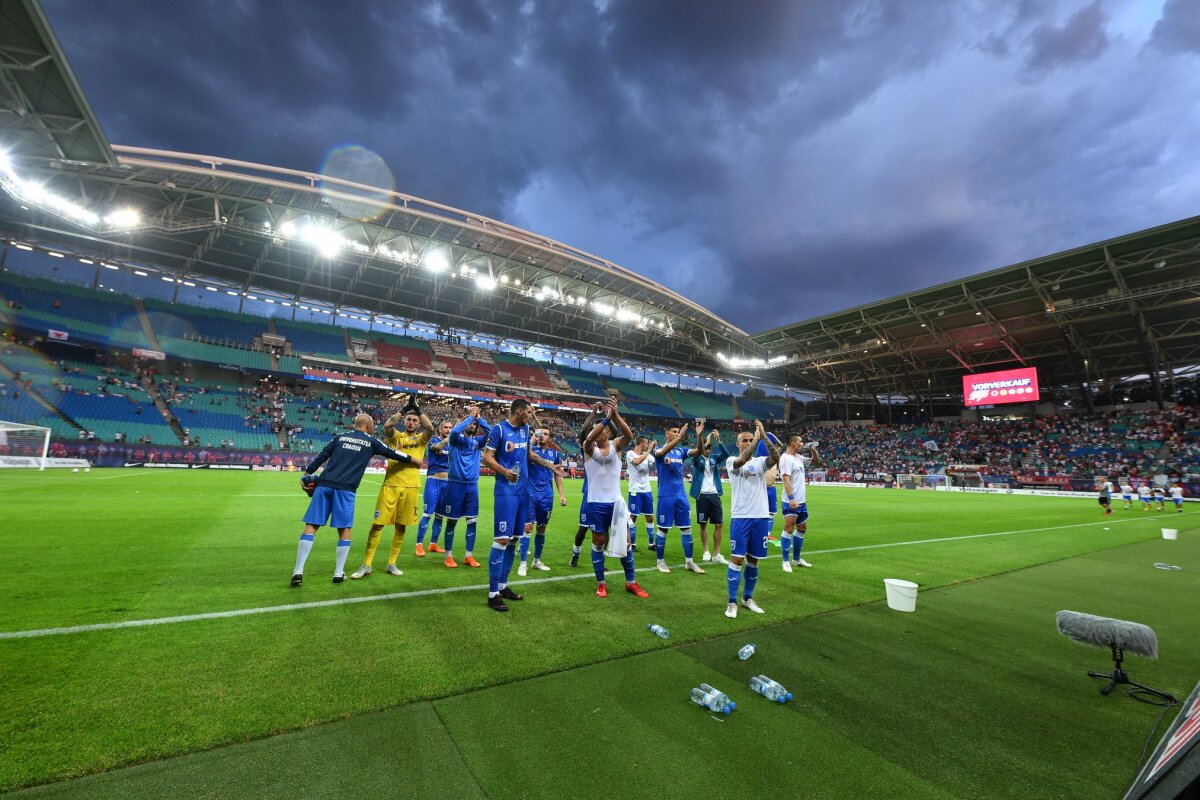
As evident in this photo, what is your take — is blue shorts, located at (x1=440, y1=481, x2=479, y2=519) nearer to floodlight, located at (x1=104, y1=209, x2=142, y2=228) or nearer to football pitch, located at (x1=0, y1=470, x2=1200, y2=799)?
football pitch, located at (x1=0, y1=470, x2=1200, y2=799)

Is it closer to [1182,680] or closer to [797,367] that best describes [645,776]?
[1182,680]

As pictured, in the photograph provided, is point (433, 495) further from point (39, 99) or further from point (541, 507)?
point (39, 99)

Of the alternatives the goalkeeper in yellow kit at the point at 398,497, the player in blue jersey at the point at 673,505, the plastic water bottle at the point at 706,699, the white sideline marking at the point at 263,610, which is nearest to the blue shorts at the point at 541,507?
the white sideline marking at the point at 263,610

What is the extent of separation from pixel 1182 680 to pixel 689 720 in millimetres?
4825

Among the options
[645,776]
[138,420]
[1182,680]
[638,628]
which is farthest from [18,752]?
[138,420]

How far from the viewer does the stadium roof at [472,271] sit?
2233 cm

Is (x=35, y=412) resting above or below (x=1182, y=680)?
above

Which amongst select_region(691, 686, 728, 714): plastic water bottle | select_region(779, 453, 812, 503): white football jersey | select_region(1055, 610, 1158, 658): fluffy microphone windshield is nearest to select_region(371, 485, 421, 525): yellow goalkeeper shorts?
select_region(691, 686, 728, 714): plastic water bottle

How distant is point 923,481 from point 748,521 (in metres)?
43.8

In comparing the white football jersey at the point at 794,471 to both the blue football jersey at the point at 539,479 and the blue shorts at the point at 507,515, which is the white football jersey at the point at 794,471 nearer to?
the blue football jersey at the point at 539,479

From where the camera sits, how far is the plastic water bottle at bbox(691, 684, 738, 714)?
3.25 m

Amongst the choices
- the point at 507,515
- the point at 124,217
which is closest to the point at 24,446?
the point at 124,217

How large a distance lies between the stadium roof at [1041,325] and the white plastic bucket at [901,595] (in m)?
33.4

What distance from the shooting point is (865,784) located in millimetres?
2594
